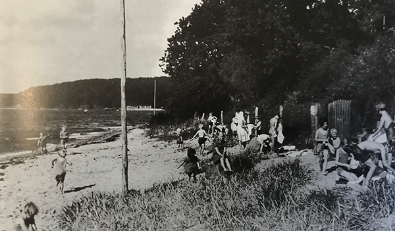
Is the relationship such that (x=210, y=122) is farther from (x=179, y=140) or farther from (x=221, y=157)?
(x=221, y=157)

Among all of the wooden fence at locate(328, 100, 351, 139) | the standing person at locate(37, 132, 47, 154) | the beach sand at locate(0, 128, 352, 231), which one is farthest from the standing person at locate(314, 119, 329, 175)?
the standing person at locate(37, 132, 47, 154)

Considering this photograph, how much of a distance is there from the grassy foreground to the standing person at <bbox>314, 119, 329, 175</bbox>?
462 mm

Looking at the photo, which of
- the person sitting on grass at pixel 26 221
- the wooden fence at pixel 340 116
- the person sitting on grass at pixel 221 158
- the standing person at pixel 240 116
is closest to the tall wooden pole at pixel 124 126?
the person sitting on grass at pixel 26 221

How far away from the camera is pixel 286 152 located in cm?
646

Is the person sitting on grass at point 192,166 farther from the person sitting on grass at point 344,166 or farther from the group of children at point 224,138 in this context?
the person sitting on grass at point 344,166

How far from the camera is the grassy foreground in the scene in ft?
13.1

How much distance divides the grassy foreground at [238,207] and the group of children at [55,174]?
14.6 inches

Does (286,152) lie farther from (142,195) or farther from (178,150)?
(142,195)

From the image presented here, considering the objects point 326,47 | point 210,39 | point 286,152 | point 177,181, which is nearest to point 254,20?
point 210,39

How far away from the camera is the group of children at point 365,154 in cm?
472

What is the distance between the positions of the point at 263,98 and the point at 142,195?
3.38 m

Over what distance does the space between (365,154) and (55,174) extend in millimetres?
4676

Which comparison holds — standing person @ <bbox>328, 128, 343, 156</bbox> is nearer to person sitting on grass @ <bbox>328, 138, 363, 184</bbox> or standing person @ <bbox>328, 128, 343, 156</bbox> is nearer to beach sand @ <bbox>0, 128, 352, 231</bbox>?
person sitting on grass @ <bbox>328, 138, 363, 184</bbox>

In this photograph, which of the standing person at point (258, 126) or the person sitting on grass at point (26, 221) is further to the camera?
the standing person at point (258, 126)
